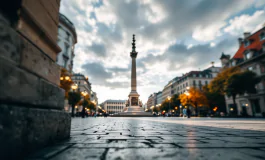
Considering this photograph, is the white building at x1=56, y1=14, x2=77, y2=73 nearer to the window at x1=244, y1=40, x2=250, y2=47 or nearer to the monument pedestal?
the monument pedestal

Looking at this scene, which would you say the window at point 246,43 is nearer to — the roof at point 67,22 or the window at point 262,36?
the window at point 262,36

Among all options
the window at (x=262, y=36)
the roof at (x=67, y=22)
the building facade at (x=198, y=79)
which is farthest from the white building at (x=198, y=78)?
the roof at (x=67, y=22)

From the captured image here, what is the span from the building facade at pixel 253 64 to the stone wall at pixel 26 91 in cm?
3295

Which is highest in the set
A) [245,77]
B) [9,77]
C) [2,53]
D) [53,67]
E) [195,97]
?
[245,77]

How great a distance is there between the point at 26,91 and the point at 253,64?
4189 centimetres

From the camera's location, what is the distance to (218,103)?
52375 mm

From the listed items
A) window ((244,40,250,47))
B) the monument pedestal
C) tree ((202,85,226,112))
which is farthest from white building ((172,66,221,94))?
the monument pedestal

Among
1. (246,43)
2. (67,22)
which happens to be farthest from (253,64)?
(67,22)

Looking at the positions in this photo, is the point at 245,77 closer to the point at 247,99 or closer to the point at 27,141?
the point at 247,99

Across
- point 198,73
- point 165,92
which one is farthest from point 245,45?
point 165,92

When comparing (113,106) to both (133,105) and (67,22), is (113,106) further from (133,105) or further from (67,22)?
(67,22)

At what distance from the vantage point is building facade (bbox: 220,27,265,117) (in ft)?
102

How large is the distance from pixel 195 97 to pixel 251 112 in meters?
11.6

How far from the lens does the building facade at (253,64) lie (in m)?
31.0
